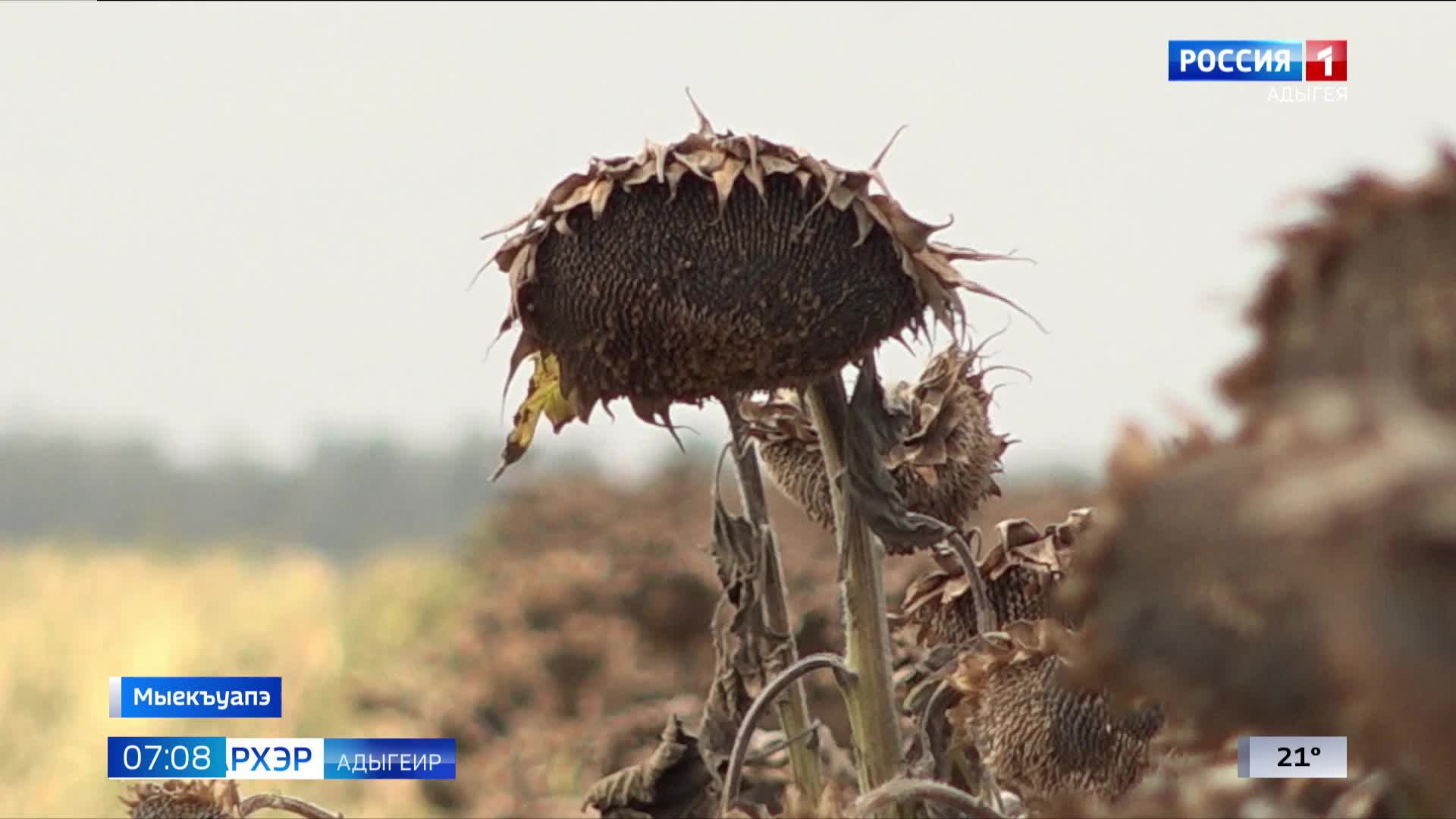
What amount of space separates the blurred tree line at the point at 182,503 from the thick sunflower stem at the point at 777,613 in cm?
295

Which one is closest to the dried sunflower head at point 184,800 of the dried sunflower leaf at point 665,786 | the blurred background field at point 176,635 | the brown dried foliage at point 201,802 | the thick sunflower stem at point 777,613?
the brown dried foliage at point 201,802

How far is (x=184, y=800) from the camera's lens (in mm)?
1183

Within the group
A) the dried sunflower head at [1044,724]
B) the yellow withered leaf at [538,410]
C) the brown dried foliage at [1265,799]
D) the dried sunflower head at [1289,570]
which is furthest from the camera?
the yellow withered leaf at [538,410]

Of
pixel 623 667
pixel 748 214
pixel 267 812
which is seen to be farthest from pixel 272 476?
pixel 748 214

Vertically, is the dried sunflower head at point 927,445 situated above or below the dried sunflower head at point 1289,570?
above

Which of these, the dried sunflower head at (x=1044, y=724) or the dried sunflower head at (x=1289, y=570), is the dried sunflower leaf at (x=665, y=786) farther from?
the dried sunflower head at (x=1289, y=570)

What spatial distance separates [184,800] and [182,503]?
323 cm

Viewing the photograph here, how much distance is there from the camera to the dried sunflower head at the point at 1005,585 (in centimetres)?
112

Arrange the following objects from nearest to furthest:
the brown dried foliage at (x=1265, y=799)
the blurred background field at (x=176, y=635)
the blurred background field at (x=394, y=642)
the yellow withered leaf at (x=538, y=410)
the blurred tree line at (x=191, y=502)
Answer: the brown dried foliage at (x=1265, y=799), the yellow withered leaf at (x=538, y=410), the blurred background field at (x=394, y=642), the blurred background field at (x=176, y=635), the blurred tree line at (x=191, y=502)

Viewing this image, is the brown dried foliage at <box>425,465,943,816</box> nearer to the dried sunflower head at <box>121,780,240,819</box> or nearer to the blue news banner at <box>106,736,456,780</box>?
the blue news banner at <box>106,736,456,780</box>

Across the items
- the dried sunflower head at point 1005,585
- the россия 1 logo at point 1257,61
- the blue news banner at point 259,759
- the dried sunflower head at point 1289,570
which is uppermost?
the россия 1 logo at point 1257,61

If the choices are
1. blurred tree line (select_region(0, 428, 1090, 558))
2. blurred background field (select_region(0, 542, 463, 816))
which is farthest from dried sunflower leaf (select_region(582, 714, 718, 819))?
blurred tree line (select_region(0, 428, 1090, 558))

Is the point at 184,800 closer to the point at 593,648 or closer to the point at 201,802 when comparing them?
the point at 201,802

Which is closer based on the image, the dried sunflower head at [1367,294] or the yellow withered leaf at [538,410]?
the dried sunflower head at [1367,294]
